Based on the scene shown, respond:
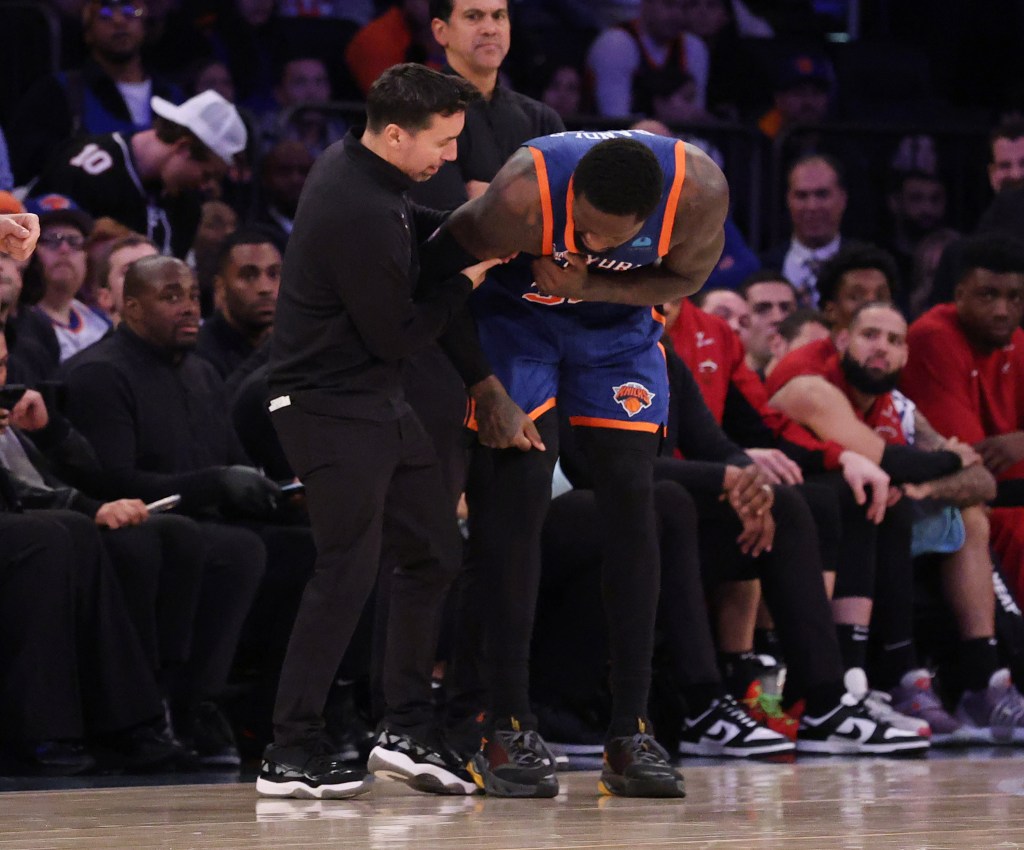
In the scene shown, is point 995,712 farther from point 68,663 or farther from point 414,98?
point 414,98

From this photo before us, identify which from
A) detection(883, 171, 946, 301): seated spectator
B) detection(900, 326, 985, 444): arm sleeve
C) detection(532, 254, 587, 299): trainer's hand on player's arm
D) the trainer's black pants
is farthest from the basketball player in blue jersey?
detection(883, 171, 946, 301): seated spectator

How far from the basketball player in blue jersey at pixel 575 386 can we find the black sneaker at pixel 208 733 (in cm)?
130

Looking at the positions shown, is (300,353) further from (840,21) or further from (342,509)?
(840,21)

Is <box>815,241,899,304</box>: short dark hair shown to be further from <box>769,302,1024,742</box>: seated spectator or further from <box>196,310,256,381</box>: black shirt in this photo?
<box>196,310,256,381</box>: black shirt

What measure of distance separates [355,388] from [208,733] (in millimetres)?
1599

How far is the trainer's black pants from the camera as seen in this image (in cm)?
386

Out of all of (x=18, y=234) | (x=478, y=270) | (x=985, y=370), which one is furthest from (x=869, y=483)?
(x=18, y=234)

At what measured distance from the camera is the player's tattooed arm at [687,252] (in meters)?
3.92

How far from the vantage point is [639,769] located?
3861 mm

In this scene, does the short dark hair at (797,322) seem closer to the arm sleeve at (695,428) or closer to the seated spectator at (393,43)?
the arm sleeve at (695,428)

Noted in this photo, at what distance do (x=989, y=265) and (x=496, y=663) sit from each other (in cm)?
346

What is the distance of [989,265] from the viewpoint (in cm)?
669

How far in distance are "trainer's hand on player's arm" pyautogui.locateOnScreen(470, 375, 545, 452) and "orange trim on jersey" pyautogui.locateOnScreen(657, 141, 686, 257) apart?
1.52 ft

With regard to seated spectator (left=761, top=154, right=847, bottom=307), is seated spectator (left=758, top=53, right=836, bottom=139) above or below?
above
